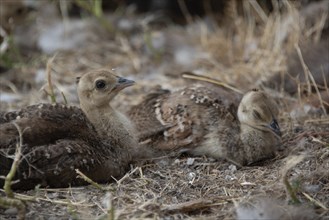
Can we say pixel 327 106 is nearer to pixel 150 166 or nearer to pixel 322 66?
pixel 322 66

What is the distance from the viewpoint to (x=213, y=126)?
11.3 feet

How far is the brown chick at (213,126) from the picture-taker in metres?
3.37

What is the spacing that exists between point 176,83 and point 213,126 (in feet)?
4.36

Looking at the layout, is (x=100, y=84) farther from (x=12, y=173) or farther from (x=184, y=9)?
(x=184, y=9)

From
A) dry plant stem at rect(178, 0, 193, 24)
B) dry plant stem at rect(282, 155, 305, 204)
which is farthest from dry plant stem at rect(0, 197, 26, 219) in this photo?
dry plant stem at rect(178, 0, 193, 24)

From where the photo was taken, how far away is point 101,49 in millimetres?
5996

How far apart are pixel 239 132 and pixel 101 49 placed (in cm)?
283

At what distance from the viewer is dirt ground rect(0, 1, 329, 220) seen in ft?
8.95

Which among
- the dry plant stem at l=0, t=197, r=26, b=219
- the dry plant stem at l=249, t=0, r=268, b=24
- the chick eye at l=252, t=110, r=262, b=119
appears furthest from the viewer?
the dry plant stem at l=249, t=0, r=268, b=24

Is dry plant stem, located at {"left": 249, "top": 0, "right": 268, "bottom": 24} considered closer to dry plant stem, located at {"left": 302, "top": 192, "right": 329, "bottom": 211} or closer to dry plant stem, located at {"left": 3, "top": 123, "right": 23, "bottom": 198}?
dry plant stem, located at {"left": 302, "top": 192, "right": 329, "bottom": 211}

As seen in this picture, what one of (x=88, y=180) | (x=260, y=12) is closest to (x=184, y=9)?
(x=260, y=12)

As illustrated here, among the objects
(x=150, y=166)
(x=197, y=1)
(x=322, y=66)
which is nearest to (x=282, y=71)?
(x=322, y=66)

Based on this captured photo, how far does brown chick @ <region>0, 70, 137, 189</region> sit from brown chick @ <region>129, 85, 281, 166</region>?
26 cm

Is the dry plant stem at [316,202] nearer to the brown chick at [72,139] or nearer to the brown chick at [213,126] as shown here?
the brown chick at [213,126]
